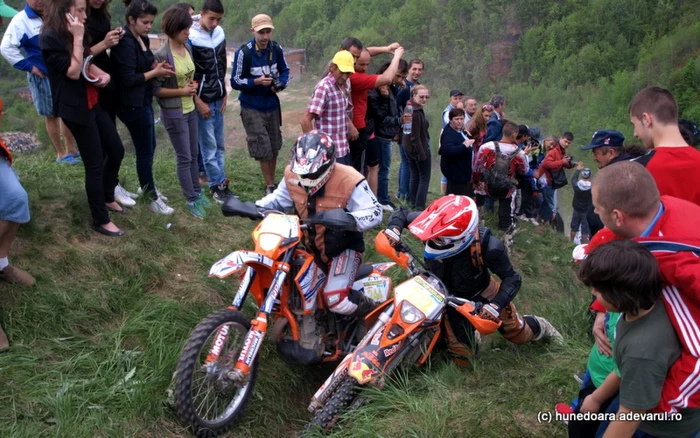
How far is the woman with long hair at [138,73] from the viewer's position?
5.34 m

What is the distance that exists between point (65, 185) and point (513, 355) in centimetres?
443

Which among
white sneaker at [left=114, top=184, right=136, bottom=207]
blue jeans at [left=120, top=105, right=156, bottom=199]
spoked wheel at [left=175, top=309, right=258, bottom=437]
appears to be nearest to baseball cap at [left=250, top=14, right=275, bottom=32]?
blue jeans at [left=120, top=105, right=156, bottom=199]

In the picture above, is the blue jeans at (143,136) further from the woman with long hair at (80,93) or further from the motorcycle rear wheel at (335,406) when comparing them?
the motorcycle rear wheel at (335,406)

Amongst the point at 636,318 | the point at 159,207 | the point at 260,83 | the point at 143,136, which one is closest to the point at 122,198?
the point at 159,207

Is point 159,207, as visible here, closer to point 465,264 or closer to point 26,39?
point 26,39

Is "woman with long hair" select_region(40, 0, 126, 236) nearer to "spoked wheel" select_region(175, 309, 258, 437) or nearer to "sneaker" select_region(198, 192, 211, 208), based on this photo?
"sneaker" select_region(198, 192, 211, 208)

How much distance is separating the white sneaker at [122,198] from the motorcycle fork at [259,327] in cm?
266

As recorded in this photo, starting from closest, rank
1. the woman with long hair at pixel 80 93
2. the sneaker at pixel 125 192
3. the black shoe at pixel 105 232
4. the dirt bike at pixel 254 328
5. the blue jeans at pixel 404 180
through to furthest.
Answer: the dirt bike at pixel 254 328
the woman with long hair at pixel 80 93
the black shoe at pixel 105 232
the sneaker at pixel 125 192
the blue jeans at pixel 404 180

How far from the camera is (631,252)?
219 cm

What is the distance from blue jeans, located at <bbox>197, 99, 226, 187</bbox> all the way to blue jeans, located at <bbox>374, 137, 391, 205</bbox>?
201 cm

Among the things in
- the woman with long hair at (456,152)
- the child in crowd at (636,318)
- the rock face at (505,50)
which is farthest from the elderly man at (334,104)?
the rock face at (505,50)

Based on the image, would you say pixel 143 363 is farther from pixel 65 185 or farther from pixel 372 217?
pixel 65 185

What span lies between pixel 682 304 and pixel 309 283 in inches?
91.4

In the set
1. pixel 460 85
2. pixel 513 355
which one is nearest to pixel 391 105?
pixel 513 355
